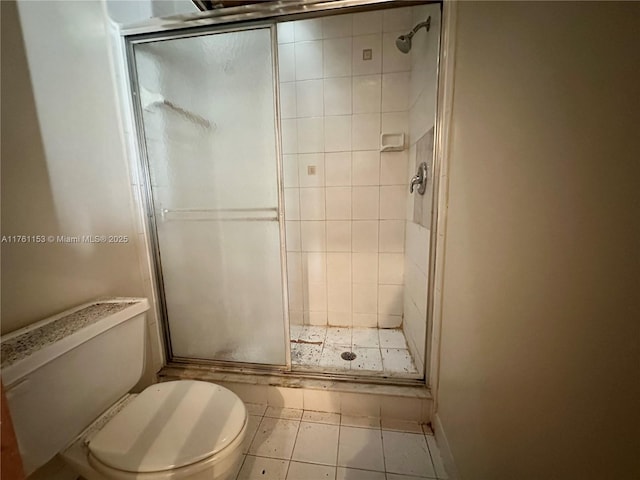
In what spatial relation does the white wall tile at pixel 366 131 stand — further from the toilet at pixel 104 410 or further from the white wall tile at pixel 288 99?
the toilet at pixel 104 410

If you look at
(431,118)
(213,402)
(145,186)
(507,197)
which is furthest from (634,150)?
(145,186)

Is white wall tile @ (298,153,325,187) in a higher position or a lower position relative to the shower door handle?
higher

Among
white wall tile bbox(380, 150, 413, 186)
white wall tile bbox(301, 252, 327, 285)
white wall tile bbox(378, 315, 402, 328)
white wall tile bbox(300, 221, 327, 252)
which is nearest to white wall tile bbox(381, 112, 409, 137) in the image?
white wall tile bbox(380, 150, 413, 186)

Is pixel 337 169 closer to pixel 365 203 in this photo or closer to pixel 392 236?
pixel 365 203

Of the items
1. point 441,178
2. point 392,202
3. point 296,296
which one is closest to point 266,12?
point 441,178

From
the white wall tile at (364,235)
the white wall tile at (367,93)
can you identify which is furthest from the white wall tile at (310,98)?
the white wall tile at (364,235)

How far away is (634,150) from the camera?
1.06 feet

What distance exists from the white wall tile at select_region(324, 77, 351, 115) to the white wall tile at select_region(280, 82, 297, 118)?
232 mm

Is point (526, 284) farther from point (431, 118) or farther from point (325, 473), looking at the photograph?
point (325, 473)

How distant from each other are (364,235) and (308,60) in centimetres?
130

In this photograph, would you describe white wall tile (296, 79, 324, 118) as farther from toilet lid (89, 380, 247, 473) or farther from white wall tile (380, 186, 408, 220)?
toilet lid (89, 380, 247, 473)

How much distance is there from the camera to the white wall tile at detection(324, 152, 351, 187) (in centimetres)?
181

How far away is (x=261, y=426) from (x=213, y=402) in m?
0.54

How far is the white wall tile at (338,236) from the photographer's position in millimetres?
1901
